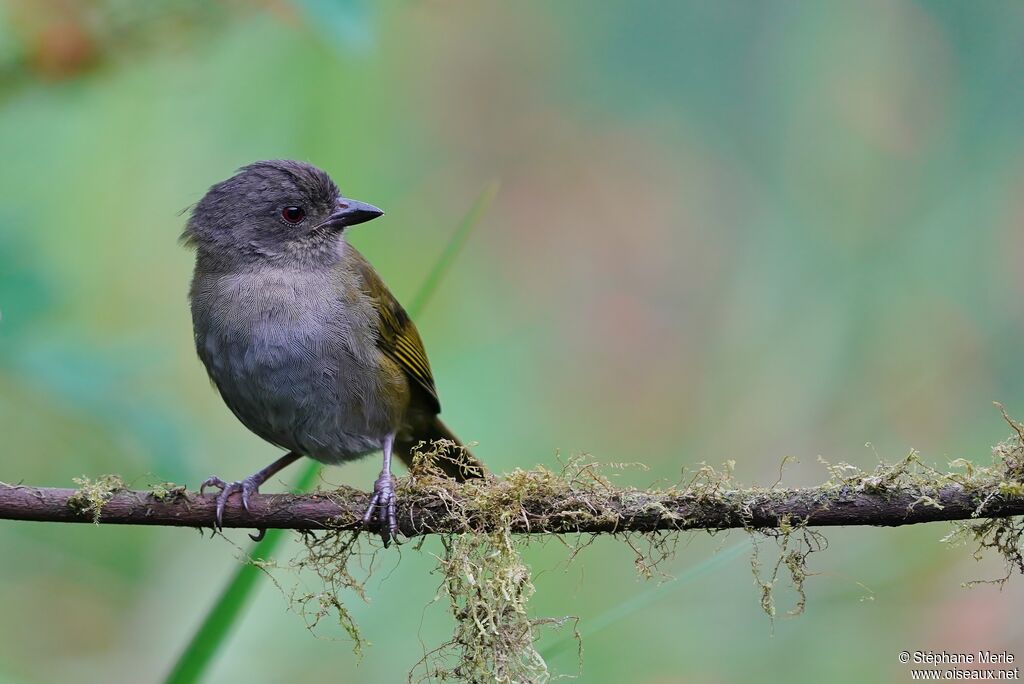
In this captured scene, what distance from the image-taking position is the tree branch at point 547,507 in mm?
2520

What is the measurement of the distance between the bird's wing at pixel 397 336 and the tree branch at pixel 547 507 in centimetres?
103

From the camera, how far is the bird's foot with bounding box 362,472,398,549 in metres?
3.17

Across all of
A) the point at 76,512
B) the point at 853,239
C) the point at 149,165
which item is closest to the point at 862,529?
the point at 853,239

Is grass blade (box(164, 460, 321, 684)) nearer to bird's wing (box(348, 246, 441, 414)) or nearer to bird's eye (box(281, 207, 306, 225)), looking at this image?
bird's wing (box(348, 246, 441, 414))

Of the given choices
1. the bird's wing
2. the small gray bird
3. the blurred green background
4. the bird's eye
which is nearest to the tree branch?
the small gray bird

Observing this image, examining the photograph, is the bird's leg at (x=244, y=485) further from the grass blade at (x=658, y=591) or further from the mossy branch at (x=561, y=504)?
the grass blade at (x=658, y=591)

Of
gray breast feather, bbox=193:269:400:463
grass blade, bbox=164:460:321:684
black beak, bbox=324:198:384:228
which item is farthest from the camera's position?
black beak, bbox=324:198:384:228

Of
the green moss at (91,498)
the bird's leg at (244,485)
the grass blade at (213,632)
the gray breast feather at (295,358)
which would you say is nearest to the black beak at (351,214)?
the gray breast feather at (295,358)

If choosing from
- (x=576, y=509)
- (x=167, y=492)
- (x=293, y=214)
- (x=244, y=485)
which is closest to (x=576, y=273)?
(x=293, y=214)

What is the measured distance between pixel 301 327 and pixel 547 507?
1409mm

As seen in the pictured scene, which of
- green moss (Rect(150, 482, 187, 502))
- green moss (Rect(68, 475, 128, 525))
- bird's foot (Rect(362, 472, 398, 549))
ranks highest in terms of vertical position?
bird's foot (Rect(362, 472, 398, 549))

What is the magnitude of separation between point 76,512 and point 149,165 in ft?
9.65

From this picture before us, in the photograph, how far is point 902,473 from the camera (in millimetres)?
2574

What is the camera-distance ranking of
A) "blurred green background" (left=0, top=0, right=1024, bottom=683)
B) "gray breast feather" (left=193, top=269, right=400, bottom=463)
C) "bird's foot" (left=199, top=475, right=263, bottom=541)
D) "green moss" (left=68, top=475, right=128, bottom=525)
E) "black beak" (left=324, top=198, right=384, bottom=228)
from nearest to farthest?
"green moss" (left=68, top=475, right=128, bottom=525) < "bird's foot" (left=199, top=475, right=263, bottom=541) < "gray breast feather" (left=193, top=269, right=400, bottom=463) < "black beak" (left=324, top=198, right=384, bottom=228) < "blurred green background" (left=0, top=0, right=1024, bottom=683)
